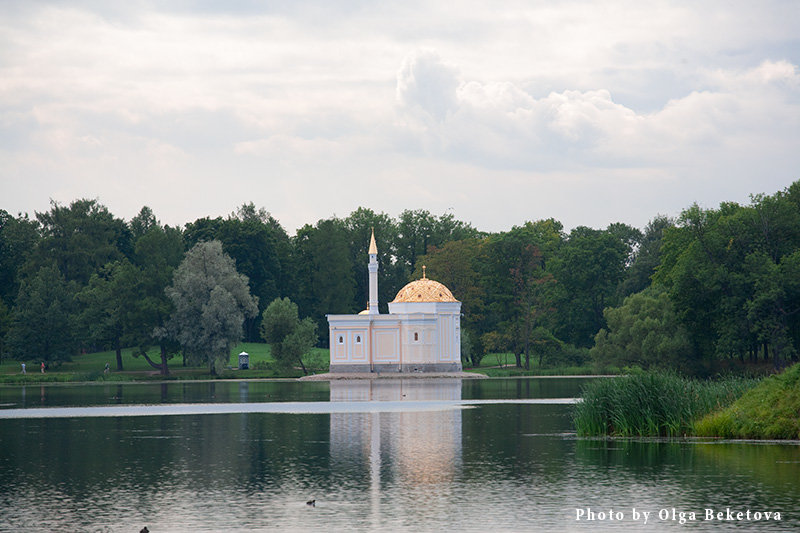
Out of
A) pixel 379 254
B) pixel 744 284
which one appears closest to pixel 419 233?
pixel 379 254

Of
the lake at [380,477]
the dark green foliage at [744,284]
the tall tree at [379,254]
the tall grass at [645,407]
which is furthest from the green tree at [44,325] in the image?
the tall grass at [645,407]

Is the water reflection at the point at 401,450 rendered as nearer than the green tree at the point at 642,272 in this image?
Yes

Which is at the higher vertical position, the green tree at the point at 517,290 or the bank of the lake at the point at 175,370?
the green tree at the point at 517,290

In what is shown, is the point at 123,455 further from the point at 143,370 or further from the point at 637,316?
the point at 143,370

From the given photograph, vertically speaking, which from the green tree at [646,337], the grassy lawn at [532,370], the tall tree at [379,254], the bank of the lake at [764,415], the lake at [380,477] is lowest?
the lake at [380,477]

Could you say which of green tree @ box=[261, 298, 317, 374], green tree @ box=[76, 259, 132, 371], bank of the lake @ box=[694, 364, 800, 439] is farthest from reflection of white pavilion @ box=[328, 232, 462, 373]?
bank of the lake @ box=[694, 364, 800, 439]

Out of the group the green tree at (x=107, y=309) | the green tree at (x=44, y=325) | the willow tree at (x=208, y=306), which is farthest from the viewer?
the green tree at (x=107, y=309)

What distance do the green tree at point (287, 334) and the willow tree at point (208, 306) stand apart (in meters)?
2.68

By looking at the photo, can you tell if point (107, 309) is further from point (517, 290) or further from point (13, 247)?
point (517, 290)

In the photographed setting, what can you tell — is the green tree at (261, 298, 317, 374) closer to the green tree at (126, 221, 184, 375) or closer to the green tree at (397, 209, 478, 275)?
the green tree at (126, 221, 184, 375)

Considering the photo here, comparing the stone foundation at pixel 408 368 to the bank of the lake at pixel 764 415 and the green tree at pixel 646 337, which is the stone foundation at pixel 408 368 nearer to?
the green tree at pixel 646 337

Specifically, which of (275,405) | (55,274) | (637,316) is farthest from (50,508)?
(55,274)

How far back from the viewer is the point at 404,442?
35344 millimetres

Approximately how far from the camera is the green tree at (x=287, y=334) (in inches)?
4206
